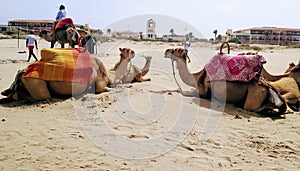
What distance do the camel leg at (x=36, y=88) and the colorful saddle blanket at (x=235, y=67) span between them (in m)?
3.48

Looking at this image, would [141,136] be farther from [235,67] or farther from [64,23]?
[64,23]

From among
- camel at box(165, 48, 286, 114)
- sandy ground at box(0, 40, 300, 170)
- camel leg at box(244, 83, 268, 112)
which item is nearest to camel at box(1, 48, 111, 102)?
sandy ground at box(0, 40, 300, 170)

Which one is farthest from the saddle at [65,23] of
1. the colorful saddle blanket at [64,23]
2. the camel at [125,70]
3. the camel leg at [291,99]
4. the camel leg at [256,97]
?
the camel leg at [291,99]

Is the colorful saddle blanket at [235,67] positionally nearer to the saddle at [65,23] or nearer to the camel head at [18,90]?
the camel head at [18,90]

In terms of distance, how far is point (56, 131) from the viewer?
16.0 ft

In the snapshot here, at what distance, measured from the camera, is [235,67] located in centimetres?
671

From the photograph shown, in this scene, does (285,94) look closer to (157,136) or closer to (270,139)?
(270,139)

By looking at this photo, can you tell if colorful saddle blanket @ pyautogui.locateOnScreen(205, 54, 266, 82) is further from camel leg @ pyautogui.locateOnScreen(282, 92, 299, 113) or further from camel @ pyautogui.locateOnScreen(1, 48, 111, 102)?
camel @ pyautogui.locateOnScreen(1, 48, 111, 102)

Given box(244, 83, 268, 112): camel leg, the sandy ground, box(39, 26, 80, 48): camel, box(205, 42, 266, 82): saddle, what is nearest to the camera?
the sandy ground

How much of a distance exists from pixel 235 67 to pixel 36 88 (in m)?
4.08

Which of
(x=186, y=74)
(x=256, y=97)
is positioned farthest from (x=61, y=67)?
(x=256, y=97)

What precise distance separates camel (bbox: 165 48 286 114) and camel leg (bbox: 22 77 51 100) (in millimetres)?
3227

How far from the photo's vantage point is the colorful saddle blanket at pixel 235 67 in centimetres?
662

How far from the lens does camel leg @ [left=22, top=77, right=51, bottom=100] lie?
6.32 m
